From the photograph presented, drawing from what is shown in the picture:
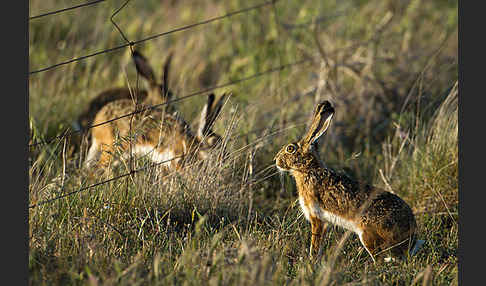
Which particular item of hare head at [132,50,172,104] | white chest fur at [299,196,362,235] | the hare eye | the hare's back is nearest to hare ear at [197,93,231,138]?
hare head at [132,50,172,104]

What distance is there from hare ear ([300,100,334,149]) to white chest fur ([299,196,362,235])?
429 mm

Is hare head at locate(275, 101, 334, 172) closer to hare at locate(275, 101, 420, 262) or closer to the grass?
hare at locate(275, 101, 420, 262)

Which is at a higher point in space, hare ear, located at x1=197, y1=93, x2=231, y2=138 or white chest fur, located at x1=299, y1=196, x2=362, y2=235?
hare ear, located at x1=197, y1=93, x2=231, y2=138

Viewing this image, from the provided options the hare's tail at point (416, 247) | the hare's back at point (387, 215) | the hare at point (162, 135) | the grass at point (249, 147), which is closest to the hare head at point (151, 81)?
the grass at point (249, 147)

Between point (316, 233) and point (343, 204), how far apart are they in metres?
0.28

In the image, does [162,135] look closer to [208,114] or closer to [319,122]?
[208,114]

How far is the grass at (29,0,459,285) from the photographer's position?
12.6 ft

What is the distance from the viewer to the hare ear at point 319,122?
4324mm

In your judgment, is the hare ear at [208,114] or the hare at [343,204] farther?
the hare ear at [208,114]

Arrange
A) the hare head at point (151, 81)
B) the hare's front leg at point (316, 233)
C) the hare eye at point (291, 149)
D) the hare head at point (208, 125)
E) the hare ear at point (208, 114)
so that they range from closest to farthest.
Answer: the hare's front leg at point (316, 233) < the hare eye at point (291, 149) < the hare head at point (208, 125) < the hare ear at point (208, 114) < the hare head at point (151, 81)

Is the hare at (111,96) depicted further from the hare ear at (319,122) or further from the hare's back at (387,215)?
the hare's back at (387,215)

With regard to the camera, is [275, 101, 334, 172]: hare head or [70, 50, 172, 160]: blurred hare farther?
[70, 50, 172, 160]: blurred hare

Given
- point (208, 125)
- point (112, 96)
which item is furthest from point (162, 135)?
point (112, 96)

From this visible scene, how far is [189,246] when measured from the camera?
3.86 m
